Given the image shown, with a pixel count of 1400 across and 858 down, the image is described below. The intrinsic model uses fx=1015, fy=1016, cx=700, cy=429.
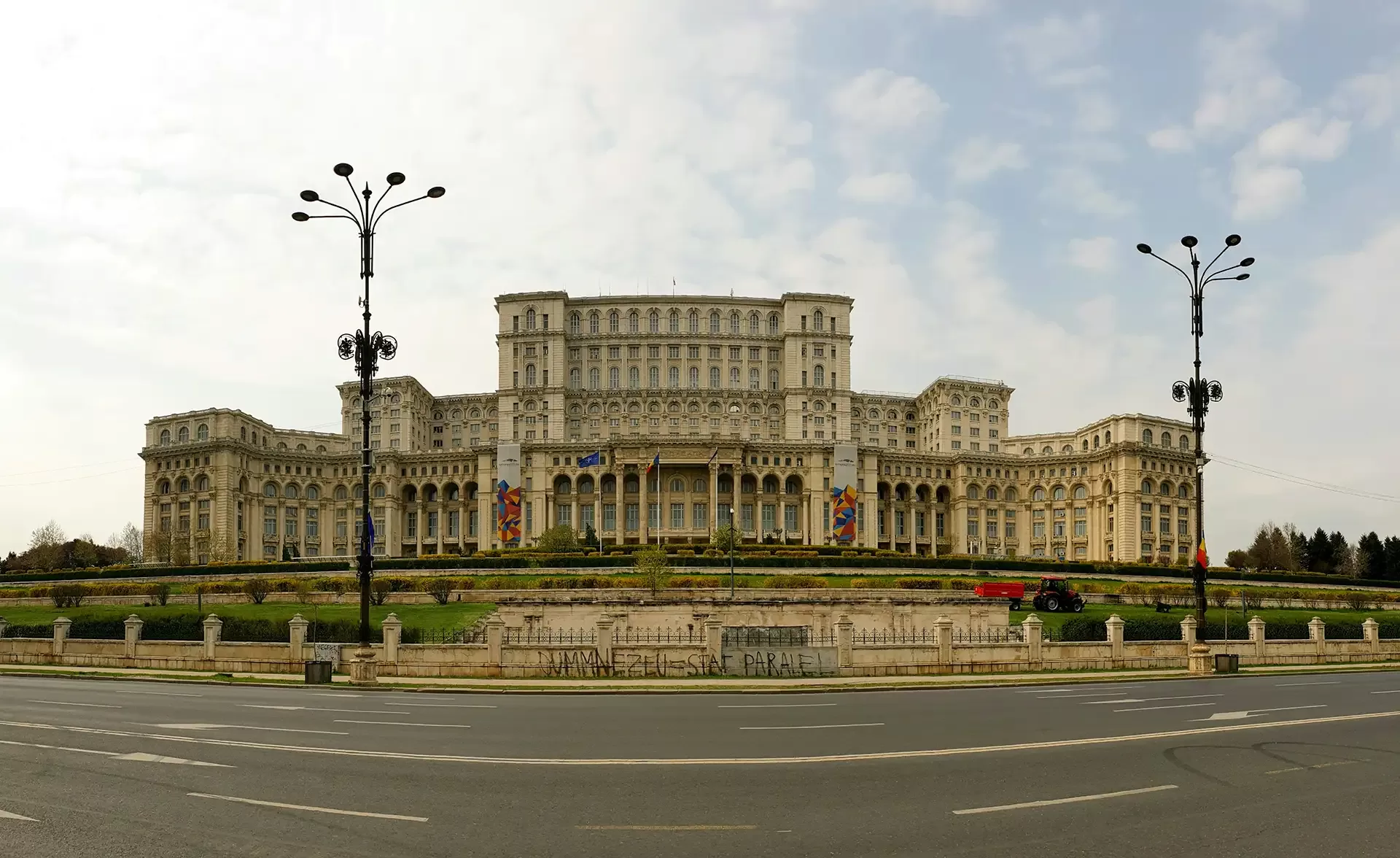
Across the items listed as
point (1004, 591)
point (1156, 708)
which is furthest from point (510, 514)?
point (1156, 708)

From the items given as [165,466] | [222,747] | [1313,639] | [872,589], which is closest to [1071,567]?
[872,589]

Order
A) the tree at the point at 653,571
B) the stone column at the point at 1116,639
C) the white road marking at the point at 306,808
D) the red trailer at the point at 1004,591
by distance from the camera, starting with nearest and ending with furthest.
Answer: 1. the white road marking at the point at 306,808
2. the stone column at the point at 1116,639
3. the red trailer at the point at 1004,591
4. the tree at the point at 653,571

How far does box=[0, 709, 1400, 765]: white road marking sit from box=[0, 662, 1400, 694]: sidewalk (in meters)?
11.5

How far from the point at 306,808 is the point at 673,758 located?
5.53m

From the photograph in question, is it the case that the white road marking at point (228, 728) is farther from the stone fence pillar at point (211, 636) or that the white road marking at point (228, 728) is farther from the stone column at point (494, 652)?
the stone fence pillar at point (211, 636)

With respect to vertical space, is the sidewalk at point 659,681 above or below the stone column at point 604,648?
below

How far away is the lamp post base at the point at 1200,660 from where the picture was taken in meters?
34.8

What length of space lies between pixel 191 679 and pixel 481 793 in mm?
24082

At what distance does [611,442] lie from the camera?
12638 centimetres

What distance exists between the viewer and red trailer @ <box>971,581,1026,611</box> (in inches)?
2250

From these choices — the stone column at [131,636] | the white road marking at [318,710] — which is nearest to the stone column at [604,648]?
the white road marking at [318,710]

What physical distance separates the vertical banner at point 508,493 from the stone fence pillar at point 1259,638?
82.1 meters

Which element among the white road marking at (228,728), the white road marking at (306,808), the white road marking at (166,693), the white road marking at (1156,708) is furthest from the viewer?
the white road marking at (166,693)

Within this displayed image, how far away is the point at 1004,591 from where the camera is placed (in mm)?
58344
